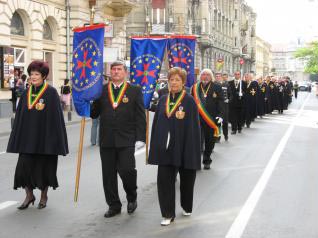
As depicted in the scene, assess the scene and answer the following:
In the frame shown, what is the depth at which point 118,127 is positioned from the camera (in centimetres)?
677

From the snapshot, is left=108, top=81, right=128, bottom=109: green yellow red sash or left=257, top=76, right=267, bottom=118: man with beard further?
left=257, top=76, right=267, bottom=118: man with beard

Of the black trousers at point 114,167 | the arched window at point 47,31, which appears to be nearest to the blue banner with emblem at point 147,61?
the black trousers at point 114,167

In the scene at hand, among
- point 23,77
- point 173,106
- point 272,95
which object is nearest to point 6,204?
point 173,106

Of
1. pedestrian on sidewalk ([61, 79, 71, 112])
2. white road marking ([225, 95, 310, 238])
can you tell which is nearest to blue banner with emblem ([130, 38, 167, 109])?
white road marking ([225, 95, 310, 238])

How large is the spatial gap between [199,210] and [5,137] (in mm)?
11003

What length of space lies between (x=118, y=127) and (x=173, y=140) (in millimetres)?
674

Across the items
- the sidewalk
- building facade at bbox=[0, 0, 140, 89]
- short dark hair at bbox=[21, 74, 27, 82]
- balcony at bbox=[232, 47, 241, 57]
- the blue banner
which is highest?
balcony at bbox=[232, 47, 241, 57]

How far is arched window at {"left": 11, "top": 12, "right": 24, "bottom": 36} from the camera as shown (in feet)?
81.2

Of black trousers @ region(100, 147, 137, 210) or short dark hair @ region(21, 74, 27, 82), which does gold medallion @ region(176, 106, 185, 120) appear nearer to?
black trousers @ region(100, 147, 137, 210)

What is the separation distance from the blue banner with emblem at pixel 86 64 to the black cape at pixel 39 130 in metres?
0.29

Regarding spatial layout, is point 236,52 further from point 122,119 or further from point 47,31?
point 122,119

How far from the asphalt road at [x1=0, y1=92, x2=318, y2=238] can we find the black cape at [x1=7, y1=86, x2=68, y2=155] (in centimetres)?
77

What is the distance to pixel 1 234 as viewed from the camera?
611 centimetres

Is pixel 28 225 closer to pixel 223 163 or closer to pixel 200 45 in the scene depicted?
pixel 223 163
